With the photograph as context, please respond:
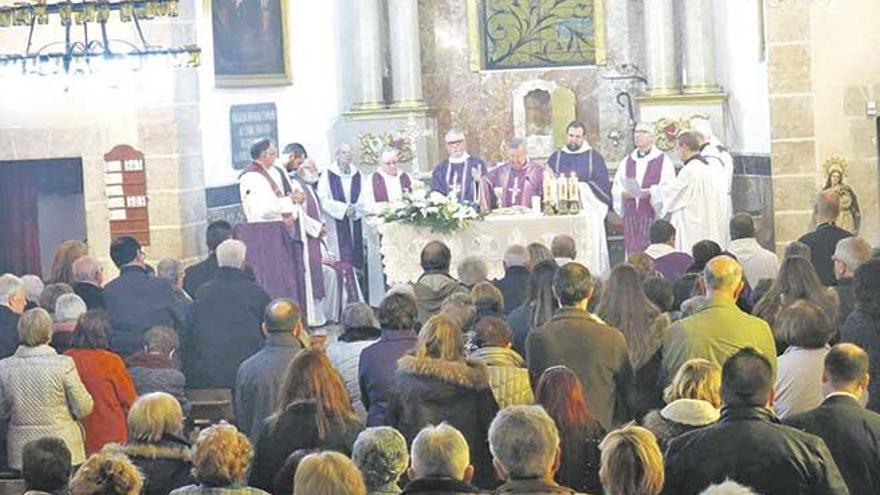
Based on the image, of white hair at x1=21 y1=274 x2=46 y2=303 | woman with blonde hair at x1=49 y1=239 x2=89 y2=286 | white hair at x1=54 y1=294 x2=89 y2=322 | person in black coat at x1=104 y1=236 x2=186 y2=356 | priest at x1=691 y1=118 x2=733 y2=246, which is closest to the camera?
white hair at x1=54 y1=294 x2=89 y2=322

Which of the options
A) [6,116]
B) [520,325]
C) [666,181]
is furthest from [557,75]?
[520,325]

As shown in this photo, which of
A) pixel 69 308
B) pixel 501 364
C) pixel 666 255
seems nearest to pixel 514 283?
pixel 666 255

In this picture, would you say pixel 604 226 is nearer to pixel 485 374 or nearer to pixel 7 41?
pixel 7 41

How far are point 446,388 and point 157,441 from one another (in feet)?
4.36

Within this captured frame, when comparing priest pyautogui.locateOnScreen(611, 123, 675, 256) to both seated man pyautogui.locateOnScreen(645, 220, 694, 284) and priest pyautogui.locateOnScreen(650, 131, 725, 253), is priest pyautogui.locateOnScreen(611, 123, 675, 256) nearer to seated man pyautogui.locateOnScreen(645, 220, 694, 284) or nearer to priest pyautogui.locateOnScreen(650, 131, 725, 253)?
→ priest pyautogui.locateOnScreen(650, 131, 725, 253)

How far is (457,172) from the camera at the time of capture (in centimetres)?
1933

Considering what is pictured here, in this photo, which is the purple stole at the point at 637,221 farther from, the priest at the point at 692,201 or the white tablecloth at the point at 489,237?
the white tablecloth at the point at 489,237

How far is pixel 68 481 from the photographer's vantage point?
722cm

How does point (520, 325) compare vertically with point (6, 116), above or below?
below

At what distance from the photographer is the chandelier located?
13336 mm

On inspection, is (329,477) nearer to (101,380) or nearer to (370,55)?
(101,380)

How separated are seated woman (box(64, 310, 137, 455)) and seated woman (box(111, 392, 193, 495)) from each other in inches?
70.7

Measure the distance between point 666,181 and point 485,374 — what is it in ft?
35.5

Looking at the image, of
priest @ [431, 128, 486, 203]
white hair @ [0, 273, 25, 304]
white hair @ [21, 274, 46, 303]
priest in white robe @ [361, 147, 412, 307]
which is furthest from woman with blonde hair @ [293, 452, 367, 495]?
priest @ [431, 128, 486, 203]
